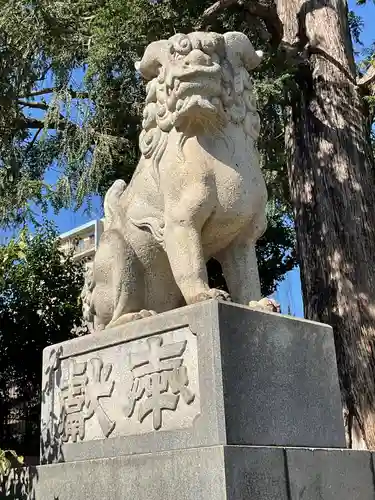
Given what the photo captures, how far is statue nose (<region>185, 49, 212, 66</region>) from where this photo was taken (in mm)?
3332

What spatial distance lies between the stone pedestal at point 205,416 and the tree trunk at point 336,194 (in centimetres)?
342

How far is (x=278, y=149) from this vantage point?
9.15 m

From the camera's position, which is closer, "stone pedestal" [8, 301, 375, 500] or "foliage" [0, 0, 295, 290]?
"stone pedestal" [8, 301, 375, 500]

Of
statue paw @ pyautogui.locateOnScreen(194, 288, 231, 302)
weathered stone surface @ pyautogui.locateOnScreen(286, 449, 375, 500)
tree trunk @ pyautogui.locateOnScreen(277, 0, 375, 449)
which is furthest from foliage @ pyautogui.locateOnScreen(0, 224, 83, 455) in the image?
weathered stone surface @ pyautogui.locateOnScreen(286, 449, 375, 500)

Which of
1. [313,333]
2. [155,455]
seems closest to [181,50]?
[313,333]

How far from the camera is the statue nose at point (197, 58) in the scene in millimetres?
3332

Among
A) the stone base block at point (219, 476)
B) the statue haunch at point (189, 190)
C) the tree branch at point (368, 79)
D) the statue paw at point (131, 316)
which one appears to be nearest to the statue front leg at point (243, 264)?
the statue haunch at point (189, 190)

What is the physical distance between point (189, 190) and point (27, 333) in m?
8.42

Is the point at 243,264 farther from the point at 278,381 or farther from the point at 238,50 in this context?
the point at 238,50

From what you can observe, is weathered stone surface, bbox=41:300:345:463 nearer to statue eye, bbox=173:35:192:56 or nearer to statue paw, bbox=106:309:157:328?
statue paw, bbox=106:309:157:328

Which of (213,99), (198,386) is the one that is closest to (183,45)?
(213,99)

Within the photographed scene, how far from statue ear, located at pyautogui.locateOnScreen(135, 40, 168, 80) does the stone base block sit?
6.59 ft

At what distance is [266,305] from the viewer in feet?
10.5

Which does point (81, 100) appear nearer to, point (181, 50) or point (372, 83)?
point (372, 83)
